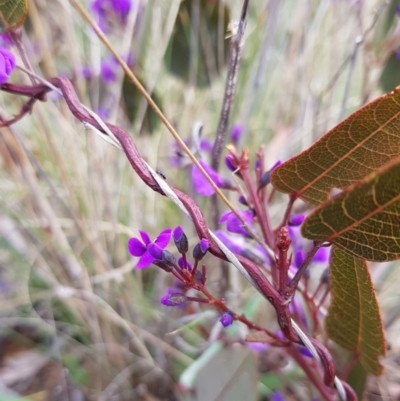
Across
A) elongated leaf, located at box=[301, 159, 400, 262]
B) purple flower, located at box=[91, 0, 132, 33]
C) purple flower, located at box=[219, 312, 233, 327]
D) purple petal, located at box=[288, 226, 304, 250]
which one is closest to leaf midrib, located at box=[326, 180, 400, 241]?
elongated leaf, located at box=[301, 159, 400, 262]

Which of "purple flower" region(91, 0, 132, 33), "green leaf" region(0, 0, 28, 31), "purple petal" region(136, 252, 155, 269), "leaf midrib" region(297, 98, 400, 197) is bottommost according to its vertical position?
"purple petal" region(136, 252, 155, 269)

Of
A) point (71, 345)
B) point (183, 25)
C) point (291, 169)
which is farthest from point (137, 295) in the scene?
point (291, 169)

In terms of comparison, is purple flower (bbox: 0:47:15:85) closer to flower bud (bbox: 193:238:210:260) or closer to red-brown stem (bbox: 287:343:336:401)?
flower bud (bbox: 193:238:210:260)

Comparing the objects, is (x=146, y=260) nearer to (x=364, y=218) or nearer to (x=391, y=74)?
(x=364, y=218)

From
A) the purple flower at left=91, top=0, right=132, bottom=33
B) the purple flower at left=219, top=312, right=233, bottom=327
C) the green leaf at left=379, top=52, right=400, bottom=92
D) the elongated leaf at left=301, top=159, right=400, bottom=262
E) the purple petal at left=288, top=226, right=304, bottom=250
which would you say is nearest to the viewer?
the elongated leaf at left=301, top=159, right=400, bottom=262

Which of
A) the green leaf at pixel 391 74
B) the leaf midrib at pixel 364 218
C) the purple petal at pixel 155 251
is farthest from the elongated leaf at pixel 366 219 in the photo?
the green leaf at pixel 391 74

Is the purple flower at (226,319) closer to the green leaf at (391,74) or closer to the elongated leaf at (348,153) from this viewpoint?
the elongated leaf at (348,153)

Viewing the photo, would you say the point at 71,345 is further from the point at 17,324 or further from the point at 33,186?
the point at 33,186
